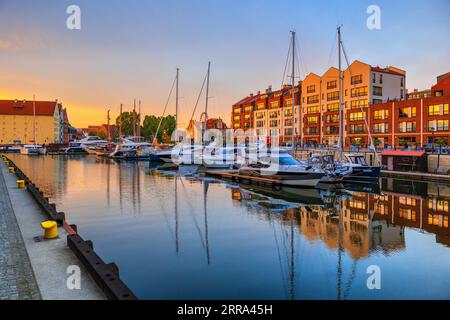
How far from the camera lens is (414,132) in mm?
64938

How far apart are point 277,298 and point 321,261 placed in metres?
3.76

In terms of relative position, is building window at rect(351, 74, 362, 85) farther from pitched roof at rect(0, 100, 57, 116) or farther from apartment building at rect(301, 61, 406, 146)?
pitched roof at rect(0, 100, 57, 116)

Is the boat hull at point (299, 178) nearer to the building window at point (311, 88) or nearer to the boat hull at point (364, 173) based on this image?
the boat hull at point (364, 173)

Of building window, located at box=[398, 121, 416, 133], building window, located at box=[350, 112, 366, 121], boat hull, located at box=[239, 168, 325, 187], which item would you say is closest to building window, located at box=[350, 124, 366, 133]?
building window, located at box=[350, 112, 366, 121]

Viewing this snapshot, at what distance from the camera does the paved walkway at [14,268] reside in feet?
25.0

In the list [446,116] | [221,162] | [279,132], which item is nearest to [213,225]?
[221,162]

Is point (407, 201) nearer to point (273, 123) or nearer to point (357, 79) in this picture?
point (357, 79)

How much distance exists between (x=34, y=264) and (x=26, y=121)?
146149mm

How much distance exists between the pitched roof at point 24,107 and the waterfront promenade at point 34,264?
139857 millimetres

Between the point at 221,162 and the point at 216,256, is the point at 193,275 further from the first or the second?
the point at 221,162

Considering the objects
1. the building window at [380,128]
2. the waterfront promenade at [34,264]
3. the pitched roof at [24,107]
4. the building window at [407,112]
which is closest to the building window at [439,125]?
the building window at [407,112]

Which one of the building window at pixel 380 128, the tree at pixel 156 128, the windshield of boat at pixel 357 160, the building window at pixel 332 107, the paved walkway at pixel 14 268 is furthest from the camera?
the tree at pixel 156 128

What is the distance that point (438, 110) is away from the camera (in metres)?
61.3
